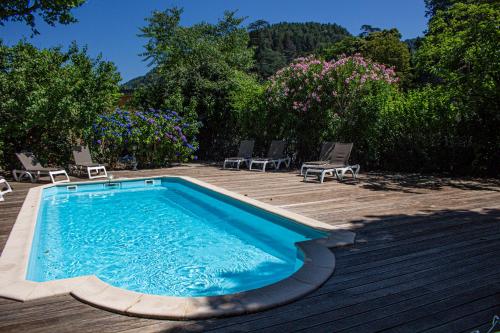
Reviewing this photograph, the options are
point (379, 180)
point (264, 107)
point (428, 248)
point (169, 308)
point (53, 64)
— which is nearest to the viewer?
point (169, 308)

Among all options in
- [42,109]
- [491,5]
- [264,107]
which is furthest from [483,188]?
[42,109]

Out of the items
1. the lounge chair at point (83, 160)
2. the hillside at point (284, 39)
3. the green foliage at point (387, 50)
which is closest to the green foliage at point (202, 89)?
the lounge chair at point (83, 160)

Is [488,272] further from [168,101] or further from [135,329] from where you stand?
[168,101]

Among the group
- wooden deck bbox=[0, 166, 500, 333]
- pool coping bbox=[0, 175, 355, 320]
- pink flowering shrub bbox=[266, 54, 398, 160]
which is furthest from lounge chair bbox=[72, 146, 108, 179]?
pool coping bbox=[0, 175, 355, 320]

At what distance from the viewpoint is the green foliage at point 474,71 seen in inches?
347

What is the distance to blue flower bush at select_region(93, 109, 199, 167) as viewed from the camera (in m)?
12.1

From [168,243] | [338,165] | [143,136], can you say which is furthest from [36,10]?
[168,243]

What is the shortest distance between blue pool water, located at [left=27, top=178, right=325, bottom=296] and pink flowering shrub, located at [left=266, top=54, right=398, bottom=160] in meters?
4.92

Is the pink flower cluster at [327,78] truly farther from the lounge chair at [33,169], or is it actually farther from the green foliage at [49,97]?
the lounge chair at [33,169]

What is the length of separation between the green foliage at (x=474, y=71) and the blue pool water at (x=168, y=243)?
663 cm

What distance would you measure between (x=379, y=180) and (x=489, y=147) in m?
3.03

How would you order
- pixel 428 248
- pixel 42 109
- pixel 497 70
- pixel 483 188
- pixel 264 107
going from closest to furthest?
1. pixel 428 248
2. pixel 483 188
3. pixel 497 70
4. pixel 42 109
5. pixel 264 107

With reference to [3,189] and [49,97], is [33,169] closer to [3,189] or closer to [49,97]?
[3,189]

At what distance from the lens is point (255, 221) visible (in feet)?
20.8
